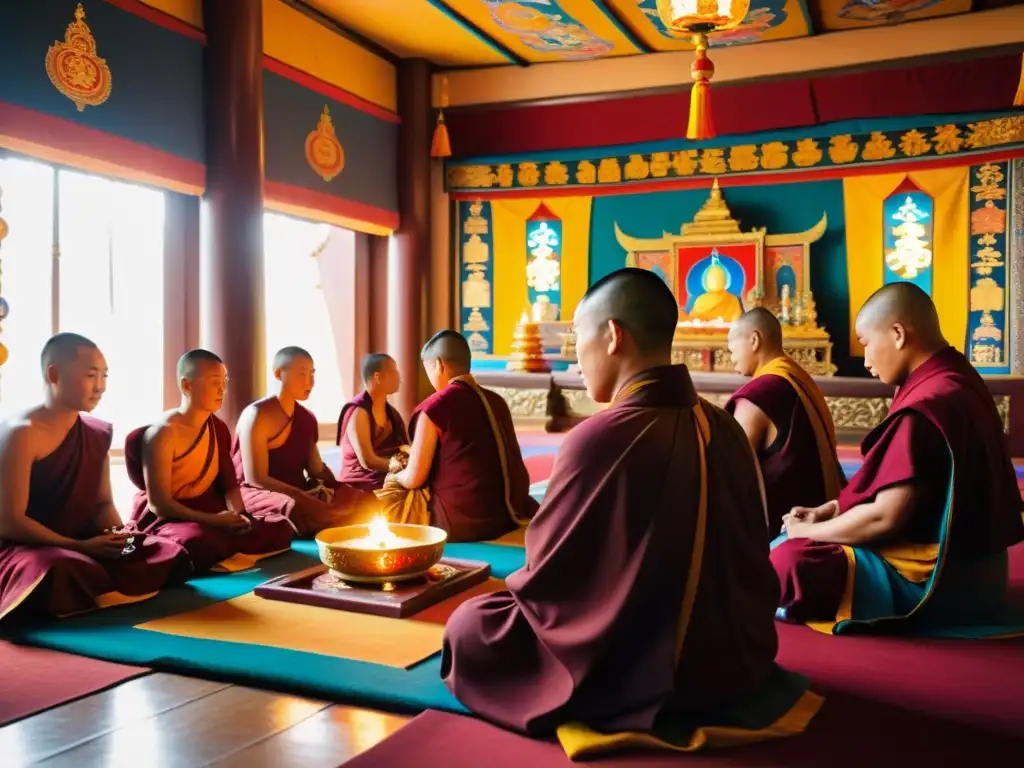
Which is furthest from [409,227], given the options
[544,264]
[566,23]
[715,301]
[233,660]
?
[233,660]

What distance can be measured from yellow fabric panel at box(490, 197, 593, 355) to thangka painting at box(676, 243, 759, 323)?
113 centimetres

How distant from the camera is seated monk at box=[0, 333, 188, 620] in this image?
3.31 m

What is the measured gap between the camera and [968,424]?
3074 mm

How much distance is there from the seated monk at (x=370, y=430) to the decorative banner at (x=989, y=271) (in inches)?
239

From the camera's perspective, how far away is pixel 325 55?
9109 mm

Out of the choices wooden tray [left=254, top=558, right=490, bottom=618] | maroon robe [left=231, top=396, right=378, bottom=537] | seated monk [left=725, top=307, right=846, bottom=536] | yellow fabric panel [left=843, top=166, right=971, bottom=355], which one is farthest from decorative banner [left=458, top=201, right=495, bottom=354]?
wooden tray [left=254, top=558, right=490, bottom=618]

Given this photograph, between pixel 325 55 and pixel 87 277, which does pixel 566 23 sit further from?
pixel 87 277

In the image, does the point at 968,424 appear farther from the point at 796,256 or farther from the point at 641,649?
the point at 796,256

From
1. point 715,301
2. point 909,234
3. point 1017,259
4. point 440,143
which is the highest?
point 440,143

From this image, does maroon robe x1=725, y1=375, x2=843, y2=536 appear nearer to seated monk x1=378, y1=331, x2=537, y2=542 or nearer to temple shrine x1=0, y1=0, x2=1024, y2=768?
temple shrine x1=0, y1=0, x2=1024, y2=768

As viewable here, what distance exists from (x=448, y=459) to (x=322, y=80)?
18.4 ft

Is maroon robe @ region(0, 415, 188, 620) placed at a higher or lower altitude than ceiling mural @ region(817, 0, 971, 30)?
lower

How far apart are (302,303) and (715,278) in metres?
4.90

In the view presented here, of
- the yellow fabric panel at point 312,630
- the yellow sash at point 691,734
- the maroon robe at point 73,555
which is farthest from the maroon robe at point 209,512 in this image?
the yellow sash at point 691,734
